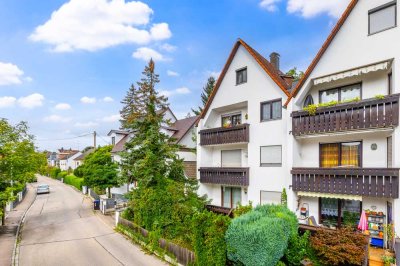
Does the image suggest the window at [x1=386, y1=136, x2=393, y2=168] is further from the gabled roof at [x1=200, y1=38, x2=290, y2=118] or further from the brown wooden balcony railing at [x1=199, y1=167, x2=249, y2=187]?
the brown wooden balcony railing at [x1=199, y1=167, x2=249, y2=187]

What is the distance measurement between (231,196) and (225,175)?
2317 mm

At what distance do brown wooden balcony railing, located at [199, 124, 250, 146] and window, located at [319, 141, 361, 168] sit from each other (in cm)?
580

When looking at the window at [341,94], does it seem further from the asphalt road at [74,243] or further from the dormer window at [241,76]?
the asphalt road at [74,243]

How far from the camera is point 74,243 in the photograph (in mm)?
20266

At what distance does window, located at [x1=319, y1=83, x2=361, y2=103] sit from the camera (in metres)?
16.8

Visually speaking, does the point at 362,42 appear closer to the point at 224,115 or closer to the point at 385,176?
the point at 385,176

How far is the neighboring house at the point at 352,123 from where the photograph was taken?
47.3 ft

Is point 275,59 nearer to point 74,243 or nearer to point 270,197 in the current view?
point 270,197

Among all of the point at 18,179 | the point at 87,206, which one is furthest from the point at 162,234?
the point at 87,206

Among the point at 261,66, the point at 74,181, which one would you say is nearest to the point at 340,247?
the point at 261,66

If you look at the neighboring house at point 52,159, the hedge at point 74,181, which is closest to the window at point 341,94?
the hedge at point 74,181

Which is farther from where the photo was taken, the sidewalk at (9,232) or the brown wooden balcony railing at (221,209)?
the brown wooden balcony railing at (221,209)

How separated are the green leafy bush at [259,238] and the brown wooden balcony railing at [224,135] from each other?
30.1ft

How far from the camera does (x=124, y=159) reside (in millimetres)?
23531
